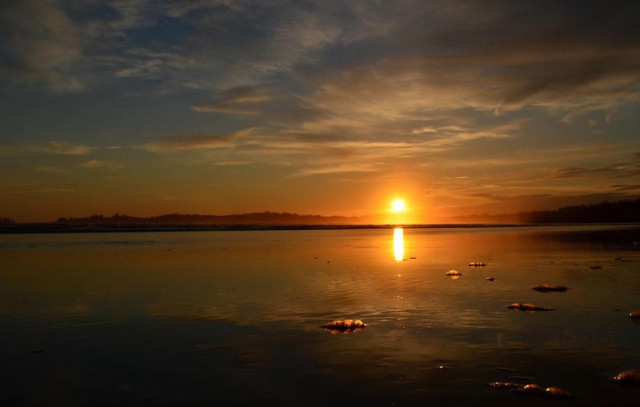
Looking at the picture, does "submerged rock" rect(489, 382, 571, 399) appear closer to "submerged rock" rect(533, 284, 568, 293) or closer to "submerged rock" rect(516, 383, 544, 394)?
"submerged rock" rect(516, 383, 544, 394)

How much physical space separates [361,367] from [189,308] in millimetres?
9735

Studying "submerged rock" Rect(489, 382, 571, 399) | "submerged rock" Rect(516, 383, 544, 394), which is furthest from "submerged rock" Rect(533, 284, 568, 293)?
"submerged rock" Rect(516, 383, 544, 394)

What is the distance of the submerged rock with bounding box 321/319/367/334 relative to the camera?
15.2 metres

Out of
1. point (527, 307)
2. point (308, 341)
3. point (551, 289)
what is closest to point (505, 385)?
point (308, 341)

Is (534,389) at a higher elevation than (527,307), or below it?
below

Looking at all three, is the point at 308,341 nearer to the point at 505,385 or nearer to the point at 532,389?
the point at 505,385

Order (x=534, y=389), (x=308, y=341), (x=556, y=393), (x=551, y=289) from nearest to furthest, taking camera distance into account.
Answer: (x=556, y=393) → (x=534, y=389) → (x=308, y=341) → (x=551, y=289)

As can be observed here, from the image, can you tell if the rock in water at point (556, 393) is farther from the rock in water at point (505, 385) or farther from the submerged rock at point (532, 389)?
the rock in water at point (505, 385)

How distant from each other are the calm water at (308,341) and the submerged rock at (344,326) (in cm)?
33

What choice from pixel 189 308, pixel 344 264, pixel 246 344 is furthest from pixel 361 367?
pixel 344 264

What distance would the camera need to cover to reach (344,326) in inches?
611

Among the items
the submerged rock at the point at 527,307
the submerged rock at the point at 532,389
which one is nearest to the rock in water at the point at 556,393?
the submerged rock at the point at 532,389

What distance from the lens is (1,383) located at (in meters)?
10.6

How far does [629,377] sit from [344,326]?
7.81 m
